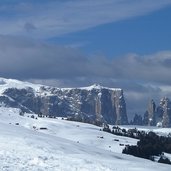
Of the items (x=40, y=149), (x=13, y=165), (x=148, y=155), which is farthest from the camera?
(x=148, y=155)

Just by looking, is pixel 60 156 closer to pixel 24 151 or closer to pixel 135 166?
pixel 24 151

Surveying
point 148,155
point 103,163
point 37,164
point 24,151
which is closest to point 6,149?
point 24,151

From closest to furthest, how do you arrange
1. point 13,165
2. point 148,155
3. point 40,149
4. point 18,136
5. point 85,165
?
point 13,165 → point 85,165 → point 40,149 → point 18,136 → point 148,155

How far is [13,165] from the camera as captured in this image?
56.2 m

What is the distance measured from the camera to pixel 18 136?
75.3 m

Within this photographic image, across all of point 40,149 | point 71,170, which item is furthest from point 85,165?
point 40,149

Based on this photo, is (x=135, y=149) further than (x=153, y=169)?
Yes

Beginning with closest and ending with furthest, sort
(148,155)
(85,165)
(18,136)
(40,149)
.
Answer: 1. (85,165)
2. (40,149)
3. (18,136)
4. (148,155)

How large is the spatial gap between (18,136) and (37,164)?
17.5 meters

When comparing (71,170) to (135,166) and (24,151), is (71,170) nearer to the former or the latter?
(24,151)

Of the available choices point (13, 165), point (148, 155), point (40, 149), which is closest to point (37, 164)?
point (13, 165)

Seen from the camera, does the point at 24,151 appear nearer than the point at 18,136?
Yes

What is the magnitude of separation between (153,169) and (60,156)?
10.4 m

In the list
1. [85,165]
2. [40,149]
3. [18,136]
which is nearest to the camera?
[85,165]
